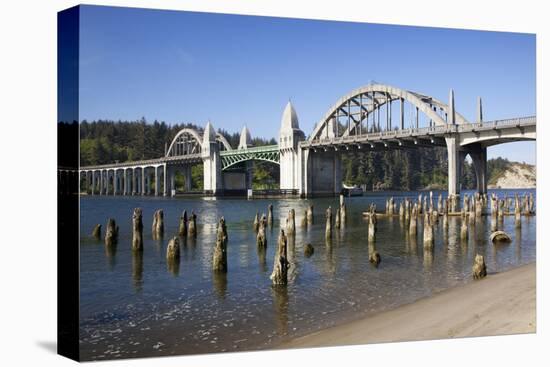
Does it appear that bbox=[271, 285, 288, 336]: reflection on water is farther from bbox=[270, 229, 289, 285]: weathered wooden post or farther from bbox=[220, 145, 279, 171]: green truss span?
bbox=[220, 145, 279, 171]: green truss span

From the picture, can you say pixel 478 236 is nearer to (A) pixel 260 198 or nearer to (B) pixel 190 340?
(B) pixel 190 340

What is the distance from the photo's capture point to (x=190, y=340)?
769 cm

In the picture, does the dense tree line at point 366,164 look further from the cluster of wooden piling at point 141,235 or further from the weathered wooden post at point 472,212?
the cluster of wooden piling at point 141,235

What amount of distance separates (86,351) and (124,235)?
15.1 metres

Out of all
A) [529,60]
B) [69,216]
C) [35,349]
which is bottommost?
[35,349]

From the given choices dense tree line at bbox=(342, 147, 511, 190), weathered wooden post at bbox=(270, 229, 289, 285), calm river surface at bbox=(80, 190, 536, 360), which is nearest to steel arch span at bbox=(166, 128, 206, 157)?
dense tree line at bbox=(342, 147, 511, 190)

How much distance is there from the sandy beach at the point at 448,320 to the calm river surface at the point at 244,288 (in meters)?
0.46

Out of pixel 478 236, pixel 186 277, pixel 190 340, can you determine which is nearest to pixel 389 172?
pixel 478 236

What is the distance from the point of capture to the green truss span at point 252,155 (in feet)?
179

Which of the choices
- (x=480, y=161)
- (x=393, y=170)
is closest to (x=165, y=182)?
(x=393, y=170)

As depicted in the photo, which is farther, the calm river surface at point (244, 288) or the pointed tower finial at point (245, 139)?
the pointed tower finial at point (245, 139)

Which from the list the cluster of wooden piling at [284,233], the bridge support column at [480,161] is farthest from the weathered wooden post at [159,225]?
the bridge support column at [480,161]

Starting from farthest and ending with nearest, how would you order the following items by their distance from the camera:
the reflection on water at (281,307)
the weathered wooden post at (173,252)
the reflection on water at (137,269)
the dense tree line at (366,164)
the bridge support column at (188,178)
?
the bridge support column at (188,178) < the dense tree line at (366,164) < the weathered wooden post at (173,252) < the reflection on water at (137,269) < the reflection on water at (281,307)

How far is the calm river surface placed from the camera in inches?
311
